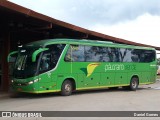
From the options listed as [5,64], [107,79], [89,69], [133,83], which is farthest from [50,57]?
[133,83]

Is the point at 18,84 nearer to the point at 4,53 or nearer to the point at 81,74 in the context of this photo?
the point at 81,74

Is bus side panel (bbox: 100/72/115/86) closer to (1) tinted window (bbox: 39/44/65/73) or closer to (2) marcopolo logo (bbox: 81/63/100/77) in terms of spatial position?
(2) marcopolo logo (bbox: 81/63/100/77)

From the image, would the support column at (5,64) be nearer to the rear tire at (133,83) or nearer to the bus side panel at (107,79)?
the bus side panel at (107,79)

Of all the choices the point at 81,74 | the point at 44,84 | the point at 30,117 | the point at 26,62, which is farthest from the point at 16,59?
the point at 30,117

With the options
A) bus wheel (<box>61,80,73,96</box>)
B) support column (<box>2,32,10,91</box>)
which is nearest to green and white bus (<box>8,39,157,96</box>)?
bus wheel (<box>61,80,73,96</box>)

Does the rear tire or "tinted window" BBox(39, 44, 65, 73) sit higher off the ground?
"tinted window" BBox(39, 44, 65, 73)

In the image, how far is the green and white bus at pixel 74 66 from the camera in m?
17.9

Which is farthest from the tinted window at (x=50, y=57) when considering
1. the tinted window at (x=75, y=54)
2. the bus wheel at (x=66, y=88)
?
the bus wheel at (x=66, y=88)

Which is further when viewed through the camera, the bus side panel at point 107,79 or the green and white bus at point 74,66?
the bus side panel at point 107,79

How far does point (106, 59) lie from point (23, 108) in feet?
30.7

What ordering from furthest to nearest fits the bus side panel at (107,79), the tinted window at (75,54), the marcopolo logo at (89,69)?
the bus side panel at (107,79)
the marcopolo logo at (89,69)
the tinted window at (75,54)

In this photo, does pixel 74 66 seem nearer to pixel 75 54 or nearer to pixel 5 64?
pixel 75 54

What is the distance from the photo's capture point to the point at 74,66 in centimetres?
1973

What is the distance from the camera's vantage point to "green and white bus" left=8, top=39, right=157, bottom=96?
1788cm
